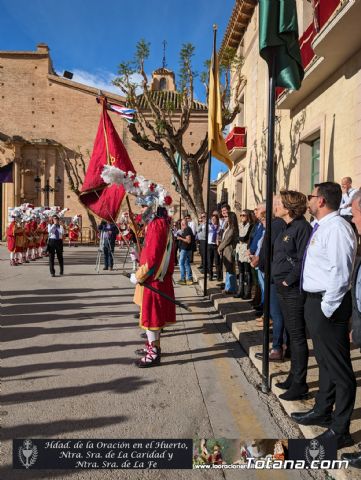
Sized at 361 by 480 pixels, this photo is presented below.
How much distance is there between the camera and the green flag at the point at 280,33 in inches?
157

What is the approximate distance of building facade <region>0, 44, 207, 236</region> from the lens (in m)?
35.8

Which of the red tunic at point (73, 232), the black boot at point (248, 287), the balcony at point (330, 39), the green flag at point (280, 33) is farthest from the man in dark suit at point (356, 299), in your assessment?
the red tunic at point (73, 232)

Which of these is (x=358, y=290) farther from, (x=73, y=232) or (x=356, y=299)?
(x=73, y=232)

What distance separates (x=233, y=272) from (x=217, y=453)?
6240mm

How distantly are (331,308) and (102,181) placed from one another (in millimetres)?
4797

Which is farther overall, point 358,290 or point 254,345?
point 254,345

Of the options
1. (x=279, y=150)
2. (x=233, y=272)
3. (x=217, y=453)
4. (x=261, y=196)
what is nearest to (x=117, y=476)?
(x=217, y=453)

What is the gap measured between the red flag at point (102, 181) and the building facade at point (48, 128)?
28.3 meters

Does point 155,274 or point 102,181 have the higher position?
point 102,181

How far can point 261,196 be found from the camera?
16797 millimetres

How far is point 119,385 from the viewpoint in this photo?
4.14m

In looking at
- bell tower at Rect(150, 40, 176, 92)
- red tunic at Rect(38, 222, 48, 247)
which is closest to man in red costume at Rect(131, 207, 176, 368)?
red tunic at Rect(38, 222, 48, 247)

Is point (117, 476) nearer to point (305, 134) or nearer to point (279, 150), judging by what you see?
point (305, 134)

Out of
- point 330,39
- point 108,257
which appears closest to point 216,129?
point 330,39
